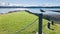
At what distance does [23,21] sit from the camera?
3.15 metres

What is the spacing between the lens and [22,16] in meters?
3.41

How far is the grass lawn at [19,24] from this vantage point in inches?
108

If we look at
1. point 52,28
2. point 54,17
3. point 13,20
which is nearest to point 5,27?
point 13,20

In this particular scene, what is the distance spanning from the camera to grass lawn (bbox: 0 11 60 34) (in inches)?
108

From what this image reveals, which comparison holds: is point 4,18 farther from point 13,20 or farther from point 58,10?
point 58,10

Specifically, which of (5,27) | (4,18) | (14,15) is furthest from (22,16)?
(5,27)

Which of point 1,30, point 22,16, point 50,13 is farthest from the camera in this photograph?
point 22,16

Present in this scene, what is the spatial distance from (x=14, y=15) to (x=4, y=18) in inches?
10.5

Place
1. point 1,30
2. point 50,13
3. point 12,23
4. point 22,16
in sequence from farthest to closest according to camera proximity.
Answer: point 22,16 < point 12,23 < point 1,30 < point 50,13

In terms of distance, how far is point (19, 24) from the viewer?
9.91 feet

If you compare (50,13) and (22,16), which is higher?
(50,13)

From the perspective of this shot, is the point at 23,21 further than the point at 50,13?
Yes

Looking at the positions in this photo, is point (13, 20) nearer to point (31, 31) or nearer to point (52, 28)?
point (31, 31)

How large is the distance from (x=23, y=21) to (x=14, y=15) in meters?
0.38
